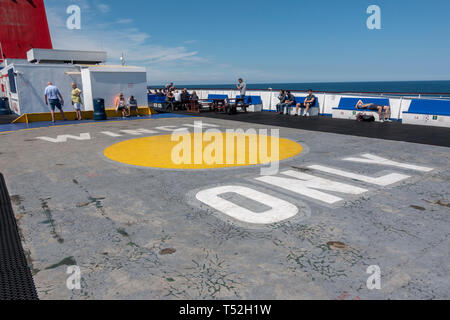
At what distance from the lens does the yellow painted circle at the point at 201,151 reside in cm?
754

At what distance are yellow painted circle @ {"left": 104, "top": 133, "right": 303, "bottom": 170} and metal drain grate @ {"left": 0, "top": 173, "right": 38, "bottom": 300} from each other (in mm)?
3475

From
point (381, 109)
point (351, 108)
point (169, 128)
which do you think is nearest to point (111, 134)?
point (169, 128)

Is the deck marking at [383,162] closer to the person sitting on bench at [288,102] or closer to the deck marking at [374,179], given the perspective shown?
the deck marking at [374,179]

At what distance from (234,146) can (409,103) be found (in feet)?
35.4

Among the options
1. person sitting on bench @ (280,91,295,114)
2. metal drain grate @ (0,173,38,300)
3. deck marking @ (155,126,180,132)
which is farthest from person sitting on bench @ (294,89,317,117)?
metal drain grate @ (0,173,38,300)

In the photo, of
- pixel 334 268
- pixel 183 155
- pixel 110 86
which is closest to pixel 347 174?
pixel 334 268

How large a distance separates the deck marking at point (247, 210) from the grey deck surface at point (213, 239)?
0.65ft

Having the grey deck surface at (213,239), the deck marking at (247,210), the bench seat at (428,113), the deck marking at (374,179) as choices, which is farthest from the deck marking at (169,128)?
the bench seat at (428,113)

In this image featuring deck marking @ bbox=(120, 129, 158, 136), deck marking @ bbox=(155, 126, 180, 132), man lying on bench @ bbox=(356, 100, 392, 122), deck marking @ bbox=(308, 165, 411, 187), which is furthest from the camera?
man lying on bench @ bbox=(356, 100, 392, 122)

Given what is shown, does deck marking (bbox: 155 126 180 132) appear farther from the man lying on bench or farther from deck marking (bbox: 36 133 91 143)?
the man lying on bench

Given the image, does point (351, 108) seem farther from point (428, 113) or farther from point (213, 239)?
point (213, 239)

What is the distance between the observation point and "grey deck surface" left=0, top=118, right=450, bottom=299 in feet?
9.56
